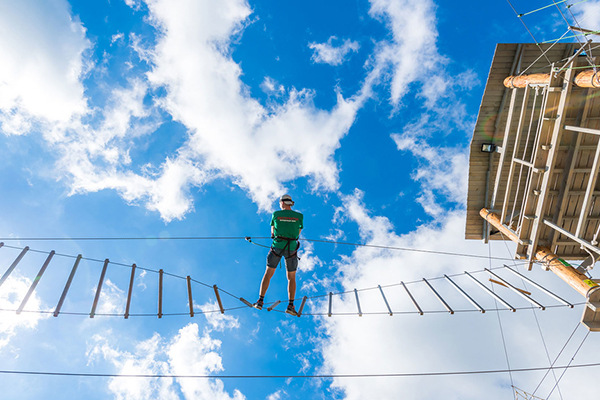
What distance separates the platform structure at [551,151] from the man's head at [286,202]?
635cm

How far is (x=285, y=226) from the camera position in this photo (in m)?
6.96

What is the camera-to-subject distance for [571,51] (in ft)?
27.3

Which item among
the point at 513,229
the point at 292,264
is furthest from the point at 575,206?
the point at 292,264

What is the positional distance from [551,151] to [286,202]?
6678 millimetres

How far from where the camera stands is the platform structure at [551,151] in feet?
22.4

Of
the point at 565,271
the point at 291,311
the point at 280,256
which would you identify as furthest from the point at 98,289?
the point at 565,271

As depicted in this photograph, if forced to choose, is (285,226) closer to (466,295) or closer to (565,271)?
(466,295)

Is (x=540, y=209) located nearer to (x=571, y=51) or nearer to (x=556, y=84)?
(x=556, y=84)

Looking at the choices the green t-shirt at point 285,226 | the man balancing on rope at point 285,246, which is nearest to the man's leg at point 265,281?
the man balancing on rope at point 285,246

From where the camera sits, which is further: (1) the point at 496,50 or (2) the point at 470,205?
(2) the point at 470,205

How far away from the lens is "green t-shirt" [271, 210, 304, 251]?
6961 millimetres

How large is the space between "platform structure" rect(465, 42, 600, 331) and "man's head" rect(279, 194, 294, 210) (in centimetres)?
635

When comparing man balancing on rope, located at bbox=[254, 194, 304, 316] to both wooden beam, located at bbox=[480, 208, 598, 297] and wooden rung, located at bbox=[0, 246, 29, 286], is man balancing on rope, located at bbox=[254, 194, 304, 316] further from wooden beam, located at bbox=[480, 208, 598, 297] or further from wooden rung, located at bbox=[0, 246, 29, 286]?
wooden beam, located at bbox=[480, 208, 598, 297]

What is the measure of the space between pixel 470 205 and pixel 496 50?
5.60m
